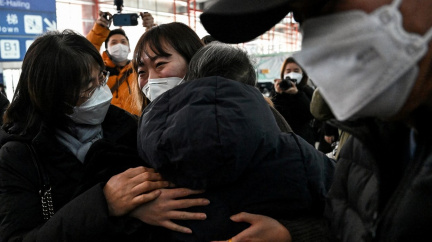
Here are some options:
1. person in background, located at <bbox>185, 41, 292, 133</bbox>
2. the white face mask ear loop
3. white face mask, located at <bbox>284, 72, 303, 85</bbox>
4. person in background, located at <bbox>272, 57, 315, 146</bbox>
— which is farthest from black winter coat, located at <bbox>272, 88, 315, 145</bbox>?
the white face mask ear loop

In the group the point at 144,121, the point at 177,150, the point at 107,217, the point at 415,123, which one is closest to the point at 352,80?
the point at 415,123

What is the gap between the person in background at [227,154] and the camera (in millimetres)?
788

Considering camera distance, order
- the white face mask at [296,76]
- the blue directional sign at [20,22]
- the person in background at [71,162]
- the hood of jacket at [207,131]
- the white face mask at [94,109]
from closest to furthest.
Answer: the hood of jacket at [207,131]
the person in background at [71,162]
the white face mask at [94,109]
the white face mask at [296,76]
the blue directional sign at [20,22]

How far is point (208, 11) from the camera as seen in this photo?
676mm

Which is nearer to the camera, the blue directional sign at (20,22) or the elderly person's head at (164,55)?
the elderly person's head at (164,55)

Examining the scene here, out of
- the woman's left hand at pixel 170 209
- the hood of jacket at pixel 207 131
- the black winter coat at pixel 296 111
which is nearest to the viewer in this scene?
the hood of jacket at pixel 207 131

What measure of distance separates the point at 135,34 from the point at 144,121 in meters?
9.86

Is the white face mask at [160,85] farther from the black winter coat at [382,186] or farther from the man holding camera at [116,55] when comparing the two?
the man holding camera at [116,55]

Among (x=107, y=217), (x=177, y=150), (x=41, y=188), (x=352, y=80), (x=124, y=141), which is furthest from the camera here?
(x=124, y=141)

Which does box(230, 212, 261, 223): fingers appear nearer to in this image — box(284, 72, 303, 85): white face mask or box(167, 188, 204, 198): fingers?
box(167, 188, 204, 198): fingers

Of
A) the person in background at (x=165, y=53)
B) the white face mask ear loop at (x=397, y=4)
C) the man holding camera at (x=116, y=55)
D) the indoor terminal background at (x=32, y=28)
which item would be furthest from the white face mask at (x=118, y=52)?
the white face mask ear loop at (x=397, y=4)

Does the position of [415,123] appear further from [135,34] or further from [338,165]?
[135,34]

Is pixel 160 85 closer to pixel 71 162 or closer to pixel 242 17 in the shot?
→ pixel 71 162

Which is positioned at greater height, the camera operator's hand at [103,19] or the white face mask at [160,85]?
the camera operator's hand at [103,19]
